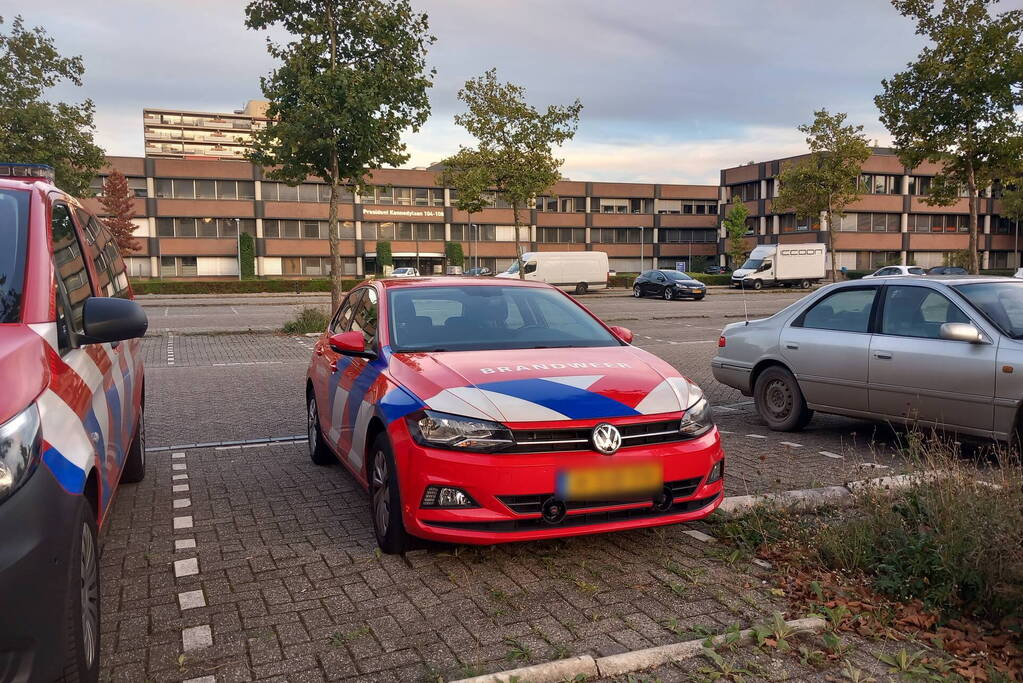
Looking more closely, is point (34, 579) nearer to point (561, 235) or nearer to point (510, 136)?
point (510, 136)

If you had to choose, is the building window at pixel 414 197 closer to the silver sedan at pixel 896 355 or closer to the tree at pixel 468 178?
the tree at pixel 468 178

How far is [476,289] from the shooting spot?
5633 mm

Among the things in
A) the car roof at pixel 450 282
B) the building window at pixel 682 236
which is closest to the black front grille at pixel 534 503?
the car roof at pixel 450 282

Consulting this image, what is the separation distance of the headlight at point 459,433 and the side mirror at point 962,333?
3.91 meters

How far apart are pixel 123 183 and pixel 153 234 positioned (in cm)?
502

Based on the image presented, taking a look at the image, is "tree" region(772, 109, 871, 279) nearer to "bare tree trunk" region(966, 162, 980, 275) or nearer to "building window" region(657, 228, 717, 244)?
"bare tree trunk" region(966, 162, 980, 275)

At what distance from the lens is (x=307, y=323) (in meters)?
19.6

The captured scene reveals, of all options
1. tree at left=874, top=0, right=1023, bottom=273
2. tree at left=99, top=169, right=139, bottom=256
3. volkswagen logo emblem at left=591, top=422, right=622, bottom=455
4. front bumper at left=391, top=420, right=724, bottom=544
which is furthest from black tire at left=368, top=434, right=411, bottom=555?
tree at left=99, top=169, right=139, bottom=256

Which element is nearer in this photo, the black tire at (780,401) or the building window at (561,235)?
the black tire at (780,401)

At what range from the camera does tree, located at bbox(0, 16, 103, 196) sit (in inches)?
872

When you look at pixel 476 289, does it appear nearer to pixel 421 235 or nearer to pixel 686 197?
pixel 421 235

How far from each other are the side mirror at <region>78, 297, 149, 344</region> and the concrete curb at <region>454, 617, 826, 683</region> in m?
1.96

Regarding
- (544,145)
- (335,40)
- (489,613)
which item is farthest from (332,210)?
(544,145)

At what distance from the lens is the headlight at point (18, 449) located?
2307 millimetres
